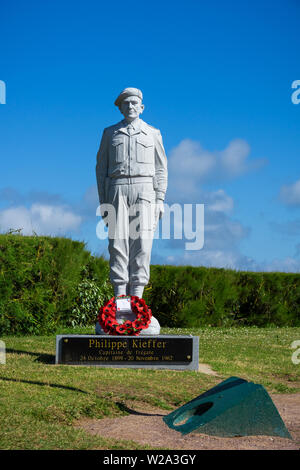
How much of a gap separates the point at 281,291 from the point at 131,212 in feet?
30.8

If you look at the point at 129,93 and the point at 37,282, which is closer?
the point at 129,93

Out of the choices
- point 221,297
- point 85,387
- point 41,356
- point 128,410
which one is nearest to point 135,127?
point 41,356

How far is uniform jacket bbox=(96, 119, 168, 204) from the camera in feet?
27.7

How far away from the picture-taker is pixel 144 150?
27.8 feet

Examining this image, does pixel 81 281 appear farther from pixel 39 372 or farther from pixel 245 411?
pixel 245 411

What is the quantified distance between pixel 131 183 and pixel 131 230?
77 centimetres

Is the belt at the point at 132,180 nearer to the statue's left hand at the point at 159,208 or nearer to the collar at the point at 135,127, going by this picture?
the statue's left hand at the point at 159,208

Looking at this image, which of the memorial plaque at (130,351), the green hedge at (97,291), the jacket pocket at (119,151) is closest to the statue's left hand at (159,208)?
the jacket pocket at (119,151)

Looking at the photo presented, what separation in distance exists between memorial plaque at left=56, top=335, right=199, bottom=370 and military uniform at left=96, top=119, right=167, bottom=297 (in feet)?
3.44

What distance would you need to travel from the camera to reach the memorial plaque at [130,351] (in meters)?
7.86

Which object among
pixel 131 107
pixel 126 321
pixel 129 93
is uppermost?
pixel 129 93

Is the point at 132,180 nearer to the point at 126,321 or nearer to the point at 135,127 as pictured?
the point at 135,127

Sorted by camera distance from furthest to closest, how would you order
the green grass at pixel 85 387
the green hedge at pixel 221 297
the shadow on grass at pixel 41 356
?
the green hedge at pixel 221 297 < the shadow on grass at pixel 41 356 < the green grass at pixel 85 387

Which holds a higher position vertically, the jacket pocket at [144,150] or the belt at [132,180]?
the jacket pocket at [144,150]
